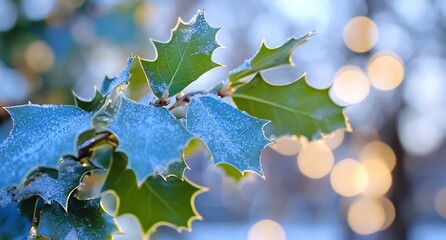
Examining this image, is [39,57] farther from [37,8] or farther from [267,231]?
[267,231]

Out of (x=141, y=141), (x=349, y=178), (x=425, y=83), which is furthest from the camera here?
(x=349, y=178)

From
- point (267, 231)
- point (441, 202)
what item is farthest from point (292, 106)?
point (441, 202)

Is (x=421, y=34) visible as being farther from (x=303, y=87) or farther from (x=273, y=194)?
(x=303, y=87)

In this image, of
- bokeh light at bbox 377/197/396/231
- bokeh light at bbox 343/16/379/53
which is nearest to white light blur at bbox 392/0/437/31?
bokeh light at bbox 343/16/379/53

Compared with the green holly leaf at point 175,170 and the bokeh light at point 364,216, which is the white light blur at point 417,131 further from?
the green holly leaf at point 175,170

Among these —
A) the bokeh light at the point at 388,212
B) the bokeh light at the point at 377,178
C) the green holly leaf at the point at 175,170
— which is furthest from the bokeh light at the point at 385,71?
the green holly leaf at the point at 175,170

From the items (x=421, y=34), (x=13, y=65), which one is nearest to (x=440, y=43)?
(x=421, y=34)
